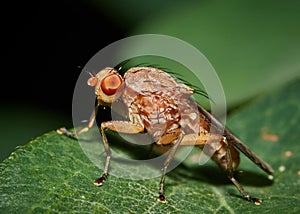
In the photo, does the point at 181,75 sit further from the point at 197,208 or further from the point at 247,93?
the point at 197,208

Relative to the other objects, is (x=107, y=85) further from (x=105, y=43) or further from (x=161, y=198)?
(x=105, y=43)

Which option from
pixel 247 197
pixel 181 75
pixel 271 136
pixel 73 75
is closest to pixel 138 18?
pixel 73 75

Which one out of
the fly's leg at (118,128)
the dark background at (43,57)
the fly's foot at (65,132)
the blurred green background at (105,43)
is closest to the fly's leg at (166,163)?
the fly's leg at (118,128)

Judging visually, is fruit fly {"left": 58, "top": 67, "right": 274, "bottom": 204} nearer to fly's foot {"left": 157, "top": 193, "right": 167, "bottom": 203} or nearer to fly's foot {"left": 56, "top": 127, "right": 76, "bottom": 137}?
fly's foot {"left": 56, "top": 127, "right": 76, "bottom": 137}

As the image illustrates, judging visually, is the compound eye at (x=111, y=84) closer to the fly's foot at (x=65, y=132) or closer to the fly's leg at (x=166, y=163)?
the fly's foot at (x=65, y=132)

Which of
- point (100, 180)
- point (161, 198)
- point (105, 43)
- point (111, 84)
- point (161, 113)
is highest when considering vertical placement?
point (105, 43)

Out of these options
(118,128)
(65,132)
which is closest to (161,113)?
(118,128)

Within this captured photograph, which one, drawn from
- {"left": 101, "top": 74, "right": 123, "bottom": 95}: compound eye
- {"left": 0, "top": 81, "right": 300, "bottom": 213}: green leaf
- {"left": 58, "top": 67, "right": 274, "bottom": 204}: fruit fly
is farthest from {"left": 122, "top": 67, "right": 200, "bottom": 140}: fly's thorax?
{"left": 0, "top": 81, "right": 300, "bottom": 213}: green leaf

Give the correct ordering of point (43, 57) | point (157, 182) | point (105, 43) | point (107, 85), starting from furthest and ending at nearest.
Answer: point (105, 43) < point (43, 57) < point (107, 85) < point (157, 182)
